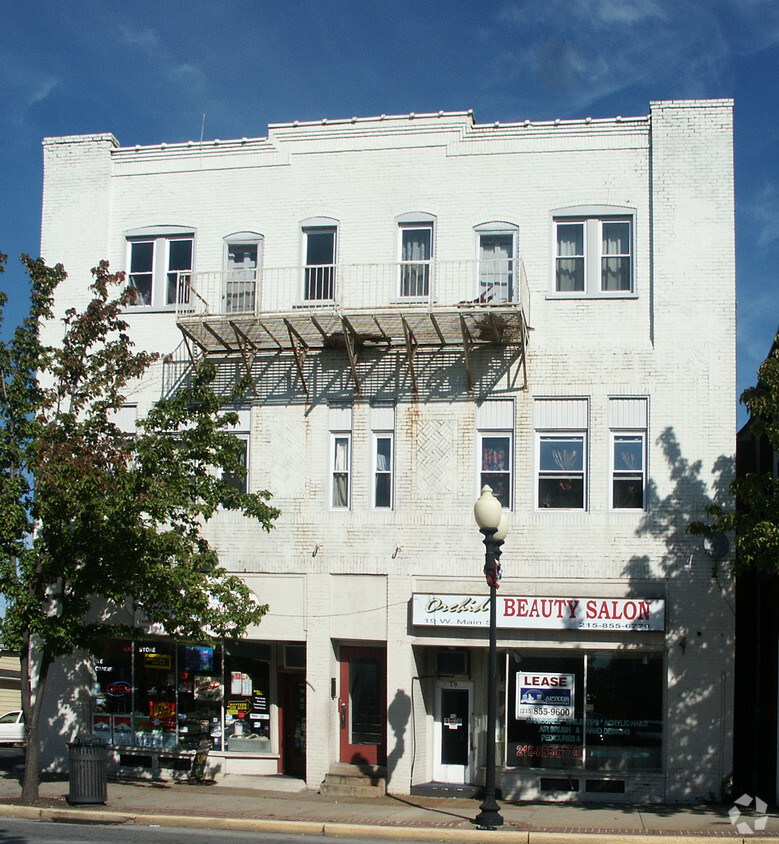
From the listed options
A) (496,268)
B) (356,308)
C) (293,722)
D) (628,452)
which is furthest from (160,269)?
(628,452)

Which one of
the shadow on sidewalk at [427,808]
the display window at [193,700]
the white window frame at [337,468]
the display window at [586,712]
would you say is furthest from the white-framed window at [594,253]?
the shadow on sidewalk at [427,808]

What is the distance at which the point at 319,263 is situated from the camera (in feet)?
66.1

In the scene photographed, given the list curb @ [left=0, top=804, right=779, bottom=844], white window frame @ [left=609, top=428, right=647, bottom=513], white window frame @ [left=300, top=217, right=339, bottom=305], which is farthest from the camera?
white window frame @ [left=300, top=217, right=339, bottom=305]

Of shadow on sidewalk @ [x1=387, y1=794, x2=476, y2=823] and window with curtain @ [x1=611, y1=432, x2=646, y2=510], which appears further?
window with curtain @ [x1=611, y1=432, x2=646, y2=510]

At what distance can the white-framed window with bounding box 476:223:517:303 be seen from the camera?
746 inches

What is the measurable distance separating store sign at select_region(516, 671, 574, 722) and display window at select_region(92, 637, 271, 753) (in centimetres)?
485

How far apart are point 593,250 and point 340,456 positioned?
601 cm

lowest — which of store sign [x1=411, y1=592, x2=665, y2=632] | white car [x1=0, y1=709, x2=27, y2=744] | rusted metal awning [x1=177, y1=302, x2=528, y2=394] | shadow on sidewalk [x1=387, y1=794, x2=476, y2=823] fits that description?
white car [x1=0, y1=709, x2=27, y2=744]

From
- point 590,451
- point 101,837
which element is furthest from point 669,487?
point 101,837

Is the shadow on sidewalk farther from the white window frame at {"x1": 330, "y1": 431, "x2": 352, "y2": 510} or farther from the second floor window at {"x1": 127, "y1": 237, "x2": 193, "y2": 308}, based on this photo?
the second floor window at {"x1": 127, "y1": 237, "x2": 193, "y2": 308}

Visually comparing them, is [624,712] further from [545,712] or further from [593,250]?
[593,250]

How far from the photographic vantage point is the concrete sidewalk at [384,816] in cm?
1462

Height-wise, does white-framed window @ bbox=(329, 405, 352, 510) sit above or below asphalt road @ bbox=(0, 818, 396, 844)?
above

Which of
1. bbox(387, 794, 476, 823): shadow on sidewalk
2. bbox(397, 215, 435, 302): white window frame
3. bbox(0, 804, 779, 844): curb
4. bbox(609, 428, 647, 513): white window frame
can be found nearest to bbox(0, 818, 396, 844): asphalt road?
bbox(0, 804, 779, 844): curb
